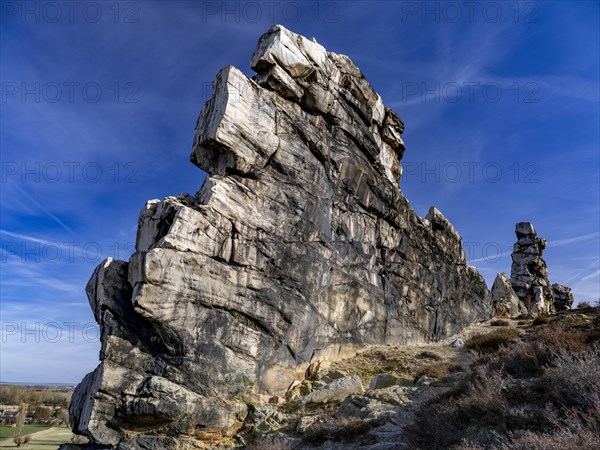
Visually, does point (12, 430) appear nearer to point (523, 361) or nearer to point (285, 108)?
point (285, 108)

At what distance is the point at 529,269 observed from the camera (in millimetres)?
62094

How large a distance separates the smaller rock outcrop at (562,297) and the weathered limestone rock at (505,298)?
91.1 ft

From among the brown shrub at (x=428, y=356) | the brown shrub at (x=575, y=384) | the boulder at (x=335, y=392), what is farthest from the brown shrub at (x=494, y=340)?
the brown shrub at (x=575, y=384)

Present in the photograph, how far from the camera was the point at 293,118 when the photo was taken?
2819 cm

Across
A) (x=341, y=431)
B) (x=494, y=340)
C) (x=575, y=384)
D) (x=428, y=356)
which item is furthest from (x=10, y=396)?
(x=575, y=384)

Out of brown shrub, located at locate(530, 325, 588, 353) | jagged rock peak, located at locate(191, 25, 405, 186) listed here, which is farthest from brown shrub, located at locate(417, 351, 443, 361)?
jagged rock peak, located at locate(191, 25, 405, 186)

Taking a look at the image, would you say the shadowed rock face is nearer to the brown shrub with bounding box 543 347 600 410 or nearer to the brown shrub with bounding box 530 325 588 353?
the brown shrub with bounding box 530 325 588 353

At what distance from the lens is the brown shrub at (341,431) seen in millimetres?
13977

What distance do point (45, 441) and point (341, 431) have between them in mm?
111737

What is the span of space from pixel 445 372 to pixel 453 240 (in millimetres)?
24379

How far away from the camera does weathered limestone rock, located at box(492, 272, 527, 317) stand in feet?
173

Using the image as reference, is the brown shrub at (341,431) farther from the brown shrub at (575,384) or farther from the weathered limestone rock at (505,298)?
the weathered limestone rock at (505,298)

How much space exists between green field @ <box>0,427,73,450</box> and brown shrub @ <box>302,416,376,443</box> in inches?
3564

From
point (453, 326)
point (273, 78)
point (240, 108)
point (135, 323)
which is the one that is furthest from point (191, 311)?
point (453, 326)
